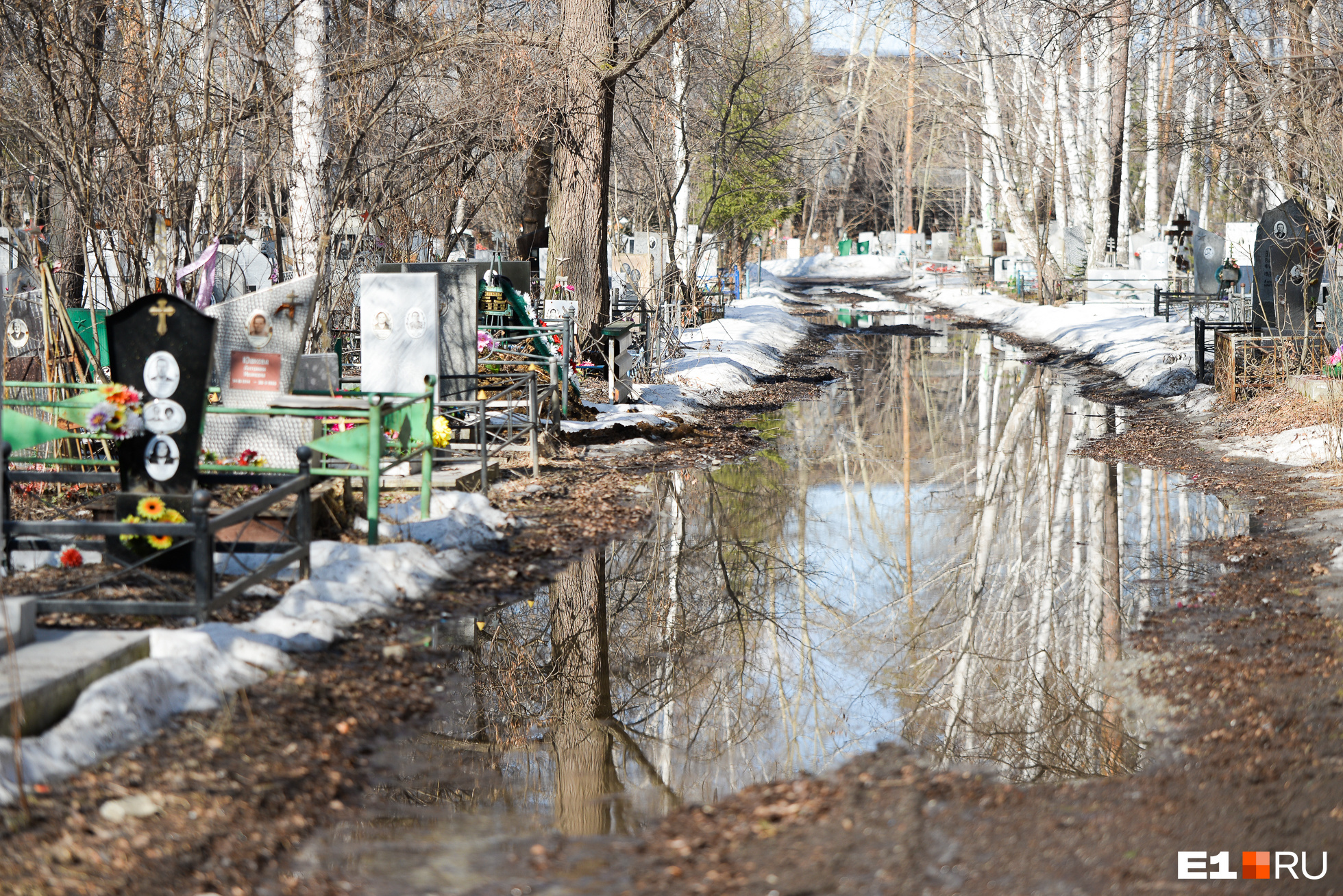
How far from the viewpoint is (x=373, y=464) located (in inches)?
348

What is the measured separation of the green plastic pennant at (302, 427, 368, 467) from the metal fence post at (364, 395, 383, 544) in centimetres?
5

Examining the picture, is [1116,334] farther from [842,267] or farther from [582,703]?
[842,267]

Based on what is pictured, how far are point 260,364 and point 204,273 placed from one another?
2.63m

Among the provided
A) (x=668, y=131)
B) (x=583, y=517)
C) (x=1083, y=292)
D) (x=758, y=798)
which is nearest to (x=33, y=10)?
(x=583, y=517)

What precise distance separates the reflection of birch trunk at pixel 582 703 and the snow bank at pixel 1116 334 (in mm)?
14129

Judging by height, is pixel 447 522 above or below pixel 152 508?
below

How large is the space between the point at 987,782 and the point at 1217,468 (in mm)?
9129

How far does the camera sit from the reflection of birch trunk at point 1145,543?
852 centimetres

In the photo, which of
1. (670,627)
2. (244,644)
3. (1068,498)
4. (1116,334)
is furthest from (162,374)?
(1116,334)

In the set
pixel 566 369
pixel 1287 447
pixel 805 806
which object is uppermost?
pixel 566 369

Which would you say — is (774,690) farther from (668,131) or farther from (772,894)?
(668,131)

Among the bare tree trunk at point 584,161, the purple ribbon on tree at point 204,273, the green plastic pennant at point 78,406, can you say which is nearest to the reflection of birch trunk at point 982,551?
the green plastic pennant at point 78,406

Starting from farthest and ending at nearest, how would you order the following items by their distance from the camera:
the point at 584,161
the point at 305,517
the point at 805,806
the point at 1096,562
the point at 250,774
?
the point at 584,161 < the point at 1096,562 < the point at 305,517 < the point at 250,774 < the point at 805,806

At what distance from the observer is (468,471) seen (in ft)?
39.5
